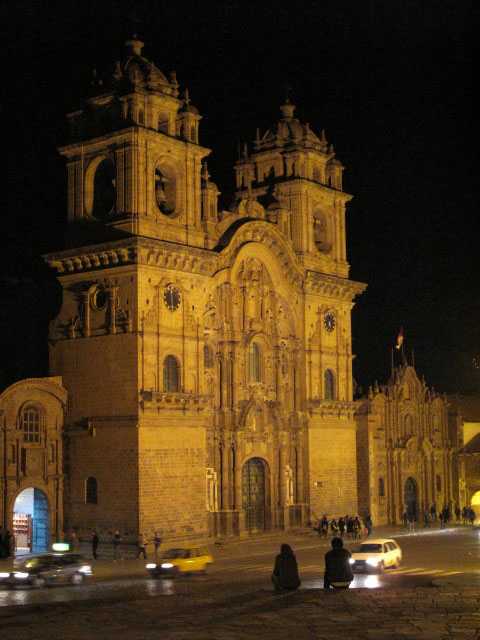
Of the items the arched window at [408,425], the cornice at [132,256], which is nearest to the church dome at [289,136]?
the cornice at [132,256]

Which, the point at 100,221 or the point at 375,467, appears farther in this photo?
the point at 375,467

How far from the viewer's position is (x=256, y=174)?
5641cm

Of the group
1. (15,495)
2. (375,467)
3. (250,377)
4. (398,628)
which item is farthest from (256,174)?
(398,628)

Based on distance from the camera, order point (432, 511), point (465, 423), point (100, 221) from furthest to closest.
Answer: point (465, 423) < point (432, 511) < point (100, 221)

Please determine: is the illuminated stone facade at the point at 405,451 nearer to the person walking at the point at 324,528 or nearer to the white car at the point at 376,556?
the person walking at the point at 324,528

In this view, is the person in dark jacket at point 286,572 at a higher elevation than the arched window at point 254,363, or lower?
lower

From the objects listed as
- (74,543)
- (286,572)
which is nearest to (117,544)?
(74,543)

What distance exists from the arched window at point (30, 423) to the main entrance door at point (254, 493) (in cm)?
1134

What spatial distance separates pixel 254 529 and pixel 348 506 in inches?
294

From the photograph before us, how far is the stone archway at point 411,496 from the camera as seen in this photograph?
63.8 meters

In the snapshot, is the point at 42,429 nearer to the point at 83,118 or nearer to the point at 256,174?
the point at 83,118

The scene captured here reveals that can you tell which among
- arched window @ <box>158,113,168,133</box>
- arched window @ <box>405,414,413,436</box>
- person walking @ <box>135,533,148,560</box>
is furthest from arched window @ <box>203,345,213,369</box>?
arched window @ <box>405,414,413,436</box>

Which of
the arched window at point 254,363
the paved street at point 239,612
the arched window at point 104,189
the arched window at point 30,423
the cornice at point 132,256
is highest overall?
the arched window at point 104,189

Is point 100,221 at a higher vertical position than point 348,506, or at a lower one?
higher
